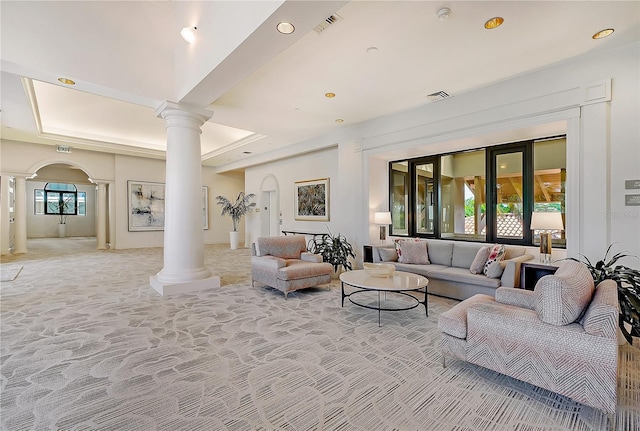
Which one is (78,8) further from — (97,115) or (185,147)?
(97,115)

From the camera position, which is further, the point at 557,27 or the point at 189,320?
the point at 189,320

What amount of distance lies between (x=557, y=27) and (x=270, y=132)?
17.4ft

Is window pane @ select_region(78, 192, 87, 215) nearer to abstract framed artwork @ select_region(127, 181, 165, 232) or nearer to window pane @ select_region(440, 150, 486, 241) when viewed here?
abstract framed artwork @ select_region(127, 181, 165, 232)

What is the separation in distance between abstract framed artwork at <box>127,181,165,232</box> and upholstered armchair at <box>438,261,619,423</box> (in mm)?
10741

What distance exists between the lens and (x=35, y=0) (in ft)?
10.7

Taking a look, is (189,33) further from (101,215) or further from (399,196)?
(101,215)

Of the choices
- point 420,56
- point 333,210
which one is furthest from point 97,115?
point 420,56

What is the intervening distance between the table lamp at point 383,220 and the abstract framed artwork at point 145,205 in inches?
255

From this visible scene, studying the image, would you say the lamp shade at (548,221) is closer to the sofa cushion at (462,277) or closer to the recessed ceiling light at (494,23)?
the sofa cushion at (462,277)

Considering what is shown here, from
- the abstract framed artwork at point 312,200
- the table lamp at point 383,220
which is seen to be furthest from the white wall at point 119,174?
the table lamp at point 383,220

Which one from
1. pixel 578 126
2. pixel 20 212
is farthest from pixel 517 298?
pixel 20 212

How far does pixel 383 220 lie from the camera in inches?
228

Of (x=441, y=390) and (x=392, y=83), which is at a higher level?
(x=392, y=83)

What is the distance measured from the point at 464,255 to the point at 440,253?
40cm
